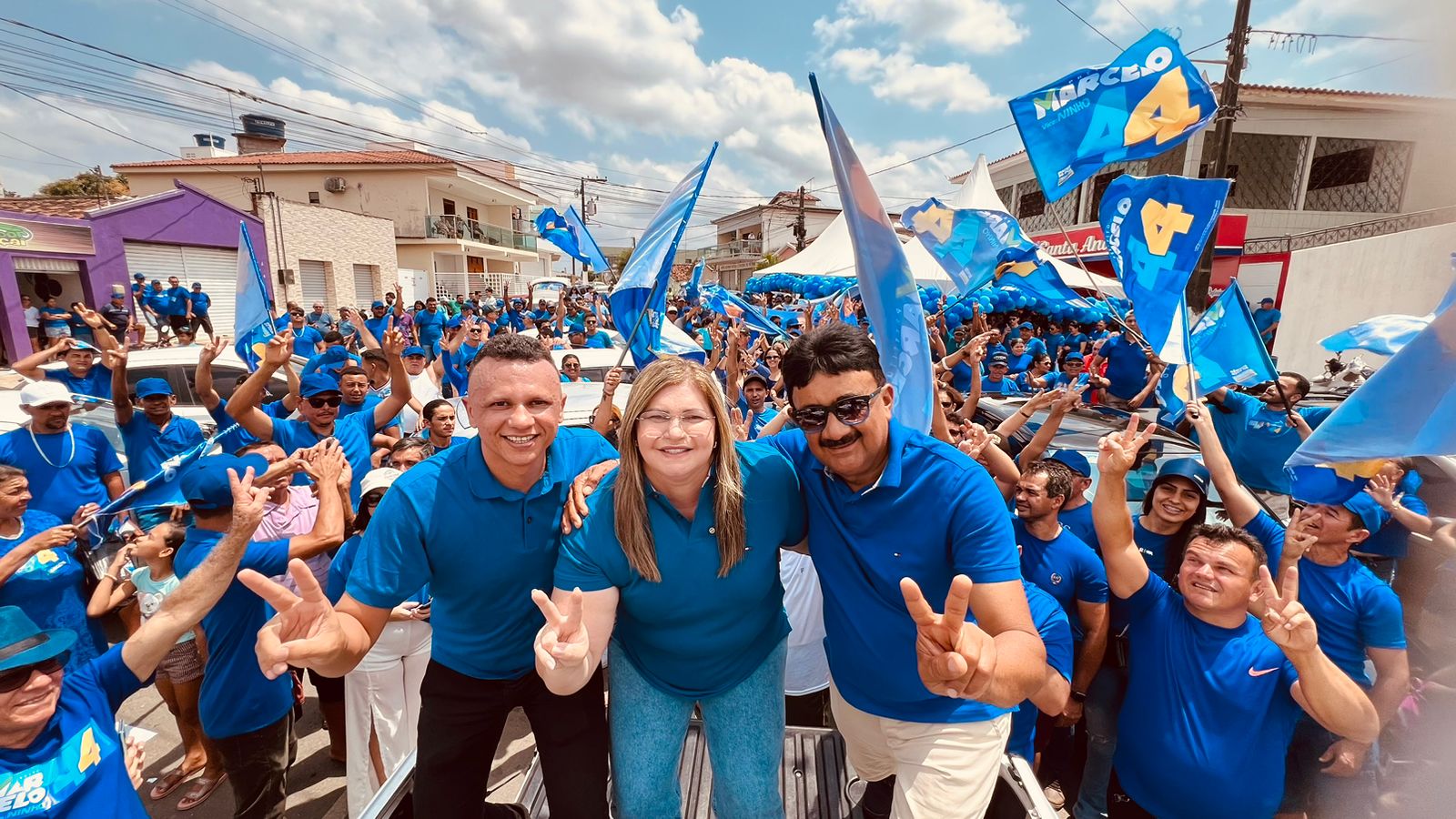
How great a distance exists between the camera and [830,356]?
1901mm

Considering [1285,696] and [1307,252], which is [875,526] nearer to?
[1285,696]

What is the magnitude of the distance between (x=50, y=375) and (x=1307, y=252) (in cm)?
1677

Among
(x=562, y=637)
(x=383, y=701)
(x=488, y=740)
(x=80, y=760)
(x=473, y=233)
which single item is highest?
(x=473, y=233)

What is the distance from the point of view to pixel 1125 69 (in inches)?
180

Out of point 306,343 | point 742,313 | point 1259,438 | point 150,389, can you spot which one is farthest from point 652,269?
point 306,343

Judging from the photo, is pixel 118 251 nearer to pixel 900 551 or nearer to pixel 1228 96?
pixel 900 551

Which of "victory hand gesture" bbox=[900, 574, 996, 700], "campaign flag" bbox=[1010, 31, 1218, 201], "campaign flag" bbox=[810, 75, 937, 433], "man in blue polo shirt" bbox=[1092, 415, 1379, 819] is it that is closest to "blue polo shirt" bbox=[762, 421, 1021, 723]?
"victory hand gesture" bbox=[900, 574, 996, 700]

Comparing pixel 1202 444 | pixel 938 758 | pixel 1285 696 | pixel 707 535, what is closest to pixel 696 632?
pixel 707 535

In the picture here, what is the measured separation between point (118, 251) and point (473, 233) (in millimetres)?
20471

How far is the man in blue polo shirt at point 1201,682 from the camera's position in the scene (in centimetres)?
214

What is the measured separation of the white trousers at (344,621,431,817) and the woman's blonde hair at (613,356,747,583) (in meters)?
1.74

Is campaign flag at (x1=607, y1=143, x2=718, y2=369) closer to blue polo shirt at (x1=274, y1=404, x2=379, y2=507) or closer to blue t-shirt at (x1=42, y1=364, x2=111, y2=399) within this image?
blue polo shirt at (x1=274, y1=404, x2=379, y2=507)

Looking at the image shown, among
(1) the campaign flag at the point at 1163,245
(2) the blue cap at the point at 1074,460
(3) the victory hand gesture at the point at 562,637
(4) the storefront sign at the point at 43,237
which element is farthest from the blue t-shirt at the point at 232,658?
(4) the storefront sign at the point at 43,237

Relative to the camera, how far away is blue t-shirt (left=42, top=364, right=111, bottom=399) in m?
5.43
